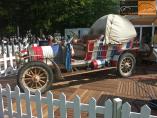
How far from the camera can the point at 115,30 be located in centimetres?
848

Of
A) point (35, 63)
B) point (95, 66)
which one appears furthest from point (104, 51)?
point (35, 63)

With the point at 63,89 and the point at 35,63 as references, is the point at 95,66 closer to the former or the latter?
the point at 63,89

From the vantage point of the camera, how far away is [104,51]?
27.1 ft

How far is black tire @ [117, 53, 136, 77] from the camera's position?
853 centimetres

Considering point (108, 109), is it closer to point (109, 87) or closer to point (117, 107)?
point (117, 107)

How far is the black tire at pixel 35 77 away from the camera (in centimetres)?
693

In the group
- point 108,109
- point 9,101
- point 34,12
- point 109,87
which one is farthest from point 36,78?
point 34,12

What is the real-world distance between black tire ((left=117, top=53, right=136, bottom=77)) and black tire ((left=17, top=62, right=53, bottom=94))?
256 centimetres

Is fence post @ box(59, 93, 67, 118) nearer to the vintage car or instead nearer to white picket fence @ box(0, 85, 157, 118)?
white picket fence @ box(0, 85, 157, 118)

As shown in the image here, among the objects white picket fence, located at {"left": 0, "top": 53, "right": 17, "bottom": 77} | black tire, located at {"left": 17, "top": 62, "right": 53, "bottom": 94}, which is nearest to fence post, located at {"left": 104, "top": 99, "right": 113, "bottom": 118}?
black tire, located at {"left": 17, "top": 62, "right": 53, "bottom": 94}

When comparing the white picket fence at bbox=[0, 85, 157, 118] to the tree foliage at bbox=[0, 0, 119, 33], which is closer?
the white picket fence at bbox=[0, 85, 157, 118]

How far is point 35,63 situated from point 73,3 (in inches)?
424

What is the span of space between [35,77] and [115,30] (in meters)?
3.05

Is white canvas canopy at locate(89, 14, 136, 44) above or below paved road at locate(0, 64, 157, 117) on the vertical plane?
above
